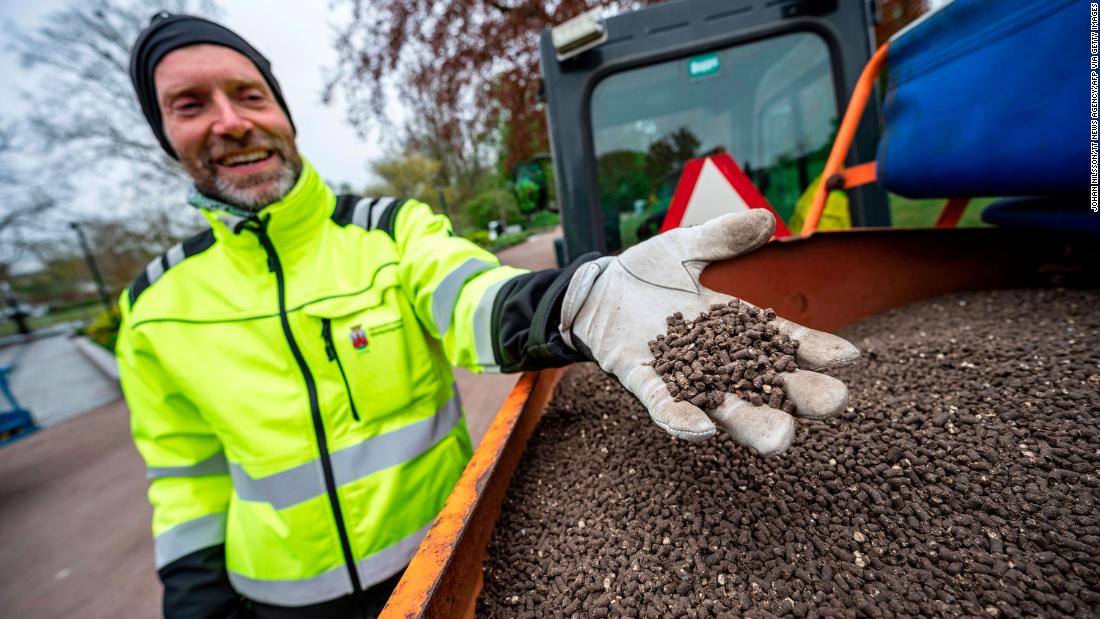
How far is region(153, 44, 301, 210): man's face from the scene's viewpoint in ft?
4.88

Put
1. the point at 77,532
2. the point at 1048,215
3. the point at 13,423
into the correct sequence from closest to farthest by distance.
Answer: the point at 1048,215 → the point at 77,532 → the point at 13,423

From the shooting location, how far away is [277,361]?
4.60ft

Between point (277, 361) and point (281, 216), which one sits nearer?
point (277, 361)

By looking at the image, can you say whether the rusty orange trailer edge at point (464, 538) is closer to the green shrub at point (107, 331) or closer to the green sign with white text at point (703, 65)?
the green sign with white text at point (703, 65)

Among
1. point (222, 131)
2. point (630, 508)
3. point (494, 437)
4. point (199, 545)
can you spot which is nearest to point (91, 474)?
point (199, 545)

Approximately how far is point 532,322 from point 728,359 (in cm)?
45

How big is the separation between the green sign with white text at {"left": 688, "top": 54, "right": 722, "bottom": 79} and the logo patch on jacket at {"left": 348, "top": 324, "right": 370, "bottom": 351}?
2.32m

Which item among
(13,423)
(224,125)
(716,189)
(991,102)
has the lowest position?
(13,423)

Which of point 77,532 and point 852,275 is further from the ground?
point 852,275

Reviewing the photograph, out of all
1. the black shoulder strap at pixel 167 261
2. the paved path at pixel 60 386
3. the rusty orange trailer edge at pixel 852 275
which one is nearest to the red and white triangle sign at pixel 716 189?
the rusty orange trailer edge at pixel 852 275

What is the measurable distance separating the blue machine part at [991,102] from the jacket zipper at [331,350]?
2059mm

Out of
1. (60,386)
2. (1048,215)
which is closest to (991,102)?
(1048,215)

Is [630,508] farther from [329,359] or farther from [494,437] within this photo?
[329,359]

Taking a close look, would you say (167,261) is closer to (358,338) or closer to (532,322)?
(358,338)
